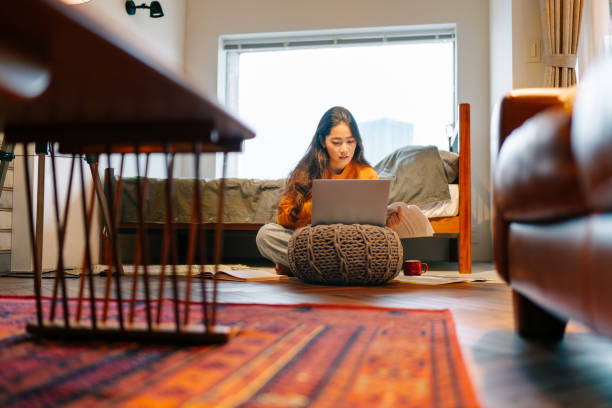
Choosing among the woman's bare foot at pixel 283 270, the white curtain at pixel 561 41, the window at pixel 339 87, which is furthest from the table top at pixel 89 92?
the window at pixel 339 87

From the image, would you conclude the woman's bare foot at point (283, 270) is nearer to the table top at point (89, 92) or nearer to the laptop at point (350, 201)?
the laptop at point (350, 201)

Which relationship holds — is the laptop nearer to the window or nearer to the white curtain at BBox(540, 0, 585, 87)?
the white curtain at BBox(540, 0, 585, 87)

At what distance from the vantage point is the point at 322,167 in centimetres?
234

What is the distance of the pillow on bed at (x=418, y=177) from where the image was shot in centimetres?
292

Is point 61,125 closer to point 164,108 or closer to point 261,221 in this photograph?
point 164,108

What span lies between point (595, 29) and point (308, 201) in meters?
1.92

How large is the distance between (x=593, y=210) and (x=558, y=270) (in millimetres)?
134

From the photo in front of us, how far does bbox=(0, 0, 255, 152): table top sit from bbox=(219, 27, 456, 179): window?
342 centimetres

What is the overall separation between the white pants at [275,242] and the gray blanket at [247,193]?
23.4 inches

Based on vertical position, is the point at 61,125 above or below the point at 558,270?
above

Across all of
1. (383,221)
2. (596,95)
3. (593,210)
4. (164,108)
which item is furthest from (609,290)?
(383,221)

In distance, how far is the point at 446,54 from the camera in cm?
433

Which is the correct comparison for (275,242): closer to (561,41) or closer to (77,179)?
(77,179)

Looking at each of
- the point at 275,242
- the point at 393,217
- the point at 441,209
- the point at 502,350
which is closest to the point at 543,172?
the point at 502,350
